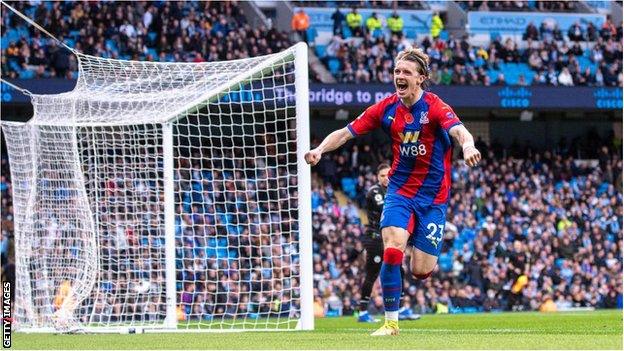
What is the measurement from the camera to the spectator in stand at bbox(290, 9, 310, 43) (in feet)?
110

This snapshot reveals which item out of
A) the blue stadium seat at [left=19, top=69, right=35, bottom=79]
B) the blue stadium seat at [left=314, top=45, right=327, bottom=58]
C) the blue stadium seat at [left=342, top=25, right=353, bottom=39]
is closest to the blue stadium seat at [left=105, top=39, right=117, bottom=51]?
the blue stadium seat at [left=19, top=69, right=35, bottom=79]

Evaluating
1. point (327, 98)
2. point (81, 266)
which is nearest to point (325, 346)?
point (81, 266)

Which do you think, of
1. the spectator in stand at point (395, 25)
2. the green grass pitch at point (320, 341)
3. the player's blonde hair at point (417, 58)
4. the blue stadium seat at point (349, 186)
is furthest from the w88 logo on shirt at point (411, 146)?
the spectator in stand at point (395, 25)

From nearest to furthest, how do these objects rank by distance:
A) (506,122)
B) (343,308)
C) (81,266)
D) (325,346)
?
(325,346), (81,266), (343,308), (506,122)

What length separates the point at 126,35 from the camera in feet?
96.6

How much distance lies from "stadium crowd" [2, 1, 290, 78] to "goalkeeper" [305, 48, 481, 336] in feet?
60.3

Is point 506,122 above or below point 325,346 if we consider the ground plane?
above

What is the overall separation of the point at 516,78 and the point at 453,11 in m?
4.04

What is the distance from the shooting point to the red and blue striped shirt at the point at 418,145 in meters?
10.6

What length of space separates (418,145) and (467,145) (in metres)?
1.04

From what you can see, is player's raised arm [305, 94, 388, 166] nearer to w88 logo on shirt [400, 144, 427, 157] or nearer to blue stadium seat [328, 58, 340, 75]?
w88 logo on shirt [400, 144, 427, 157]

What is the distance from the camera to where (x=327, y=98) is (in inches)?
1191

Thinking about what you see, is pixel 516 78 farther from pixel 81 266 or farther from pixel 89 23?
pixel 81 266

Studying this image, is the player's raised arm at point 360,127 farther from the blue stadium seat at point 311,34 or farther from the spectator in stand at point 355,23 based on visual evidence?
the spectator in stand at point 355,23
